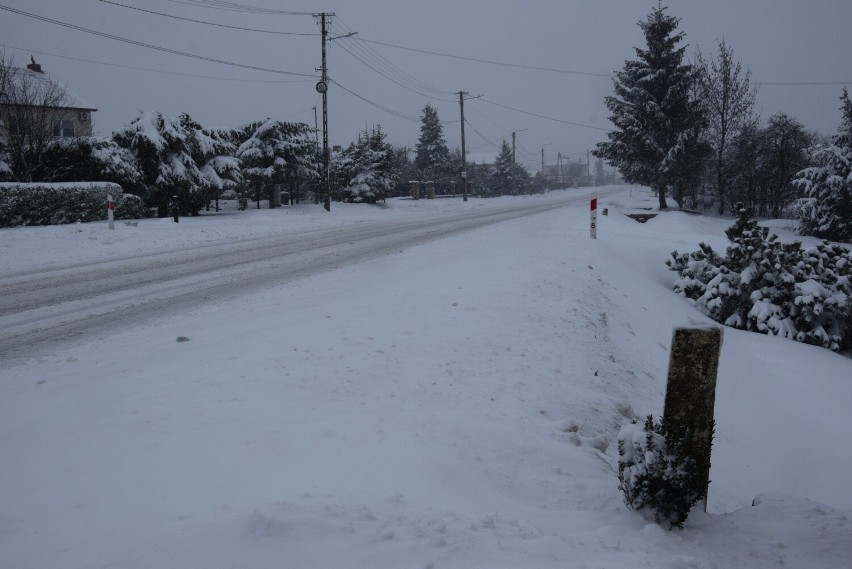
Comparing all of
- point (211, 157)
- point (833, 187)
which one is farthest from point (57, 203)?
point (833, 187)

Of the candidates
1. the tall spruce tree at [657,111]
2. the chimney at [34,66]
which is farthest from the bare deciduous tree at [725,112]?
the chimney at [34,66]

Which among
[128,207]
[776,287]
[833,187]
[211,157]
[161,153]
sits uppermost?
[211,157]

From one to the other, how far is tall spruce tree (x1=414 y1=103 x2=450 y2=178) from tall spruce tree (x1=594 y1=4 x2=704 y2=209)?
90.3ft

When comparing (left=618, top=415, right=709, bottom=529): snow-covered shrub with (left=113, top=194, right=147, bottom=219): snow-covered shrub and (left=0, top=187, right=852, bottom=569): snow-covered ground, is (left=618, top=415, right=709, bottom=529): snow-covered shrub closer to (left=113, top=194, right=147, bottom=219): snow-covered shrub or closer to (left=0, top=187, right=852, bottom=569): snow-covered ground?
(left=0, top=187, right=852, bottom=569): snow-covered ground

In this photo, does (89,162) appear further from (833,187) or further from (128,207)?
(833,187)

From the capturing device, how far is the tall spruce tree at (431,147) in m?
59.5

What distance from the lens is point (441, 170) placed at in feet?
194

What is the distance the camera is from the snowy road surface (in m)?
6.52

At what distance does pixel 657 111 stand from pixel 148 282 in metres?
30.2

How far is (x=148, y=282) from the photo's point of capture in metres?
9.16

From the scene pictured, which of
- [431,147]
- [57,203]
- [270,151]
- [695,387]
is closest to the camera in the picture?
[695,387]

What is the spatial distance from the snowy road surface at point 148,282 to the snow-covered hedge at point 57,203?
7.10 meters

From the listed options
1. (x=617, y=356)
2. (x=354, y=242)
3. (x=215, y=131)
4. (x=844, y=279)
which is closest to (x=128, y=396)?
(x=617, y=356)

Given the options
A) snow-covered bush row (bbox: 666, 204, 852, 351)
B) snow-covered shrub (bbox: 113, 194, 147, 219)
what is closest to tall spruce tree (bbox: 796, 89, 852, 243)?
snow-covered bush row (bbox: 666, 204, 852, 351)
